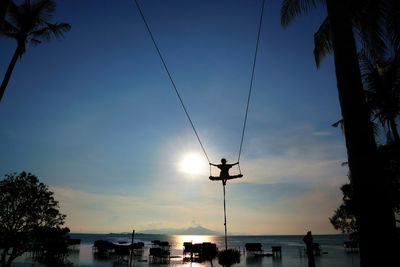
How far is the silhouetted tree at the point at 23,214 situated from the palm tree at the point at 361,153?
15865mm

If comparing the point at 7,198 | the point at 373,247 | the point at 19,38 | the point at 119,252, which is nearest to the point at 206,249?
the point at 119,252

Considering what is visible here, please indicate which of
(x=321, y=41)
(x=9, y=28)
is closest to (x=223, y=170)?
(x=321, y=41)

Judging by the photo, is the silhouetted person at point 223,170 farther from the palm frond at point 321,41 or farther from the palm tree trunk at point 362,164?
the palm tree trunk at point 362,164

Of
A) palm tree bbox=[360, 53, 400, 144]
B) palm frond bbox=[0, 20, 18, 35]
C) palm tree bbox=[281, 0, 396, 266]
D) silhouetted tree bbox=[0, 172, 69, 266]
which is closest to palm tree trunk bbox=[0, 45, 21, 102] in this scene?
palm frond bbox=[0, 20, 18, 35]

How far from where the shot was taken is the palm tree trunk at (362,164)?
306cm

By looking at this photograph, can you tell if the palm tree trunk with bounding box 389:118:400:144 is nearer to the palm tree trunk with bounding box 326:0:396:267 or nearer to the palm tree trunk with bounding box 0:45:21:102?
the palm tree trunk with bounding box 326:0:396:267

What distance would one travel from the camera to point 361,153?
133 inches

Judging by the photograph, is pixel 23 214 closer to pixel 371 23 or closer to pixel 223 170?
pixel 223 170

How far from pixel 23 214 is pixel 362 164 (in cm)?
1665

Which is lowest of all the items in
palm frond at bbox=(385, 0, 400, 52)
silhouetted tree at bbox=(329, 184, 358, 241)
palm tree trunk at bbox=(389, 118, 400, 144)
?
Answer: silhouetted tree at bbox=(329, 184, 358, 241)

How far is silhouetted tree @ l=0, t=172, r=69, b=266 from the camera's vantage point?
523 inches

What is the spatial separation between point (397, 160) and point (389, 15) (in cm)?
1126

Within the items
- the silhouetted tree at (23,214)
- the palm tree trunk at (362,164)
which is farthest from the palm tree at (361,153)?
the silhouetted tree at (23,214)

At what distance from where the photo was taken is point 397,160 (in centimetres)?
1462
